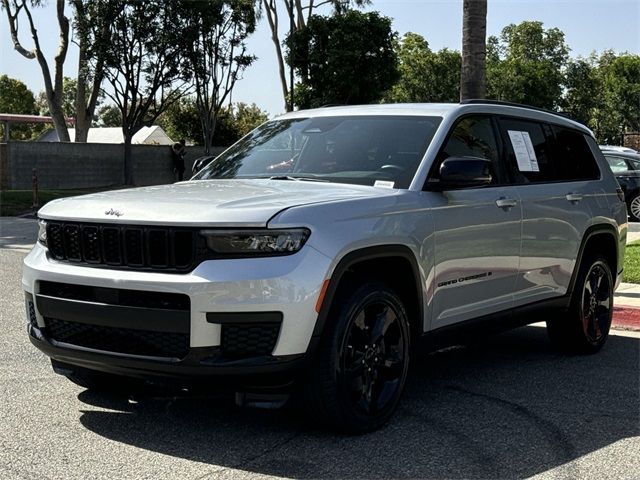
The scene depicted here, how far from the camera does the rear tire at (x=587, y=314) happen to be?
695 cm

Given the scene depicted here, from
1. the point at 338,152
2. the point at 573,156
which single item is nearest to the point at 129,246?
the point at 338,152

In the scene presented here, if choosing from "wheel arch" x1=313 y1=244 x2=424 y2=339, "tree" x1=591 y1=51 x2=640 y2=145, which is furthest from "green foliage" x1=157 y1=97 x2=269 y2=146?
"wheel arch" x1=313 y1=244 x2=424 y2=339

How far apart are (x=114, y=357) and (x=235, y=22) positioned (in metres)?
34.8

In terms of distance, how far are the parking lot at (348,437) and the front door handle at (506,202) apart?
1.25 meters

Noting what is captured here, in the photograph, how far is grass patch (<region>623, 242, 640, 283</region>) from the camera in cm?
1097

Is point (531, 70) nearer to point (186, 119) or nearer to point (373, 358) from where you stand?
point (186, 119)

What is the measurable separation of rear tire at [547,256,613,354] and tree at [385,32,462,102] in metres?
68.7

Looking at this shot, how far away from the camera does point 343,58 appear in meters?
38.3

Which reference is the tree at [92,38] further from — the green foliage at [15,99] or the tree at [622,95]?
the tree at [622,95]

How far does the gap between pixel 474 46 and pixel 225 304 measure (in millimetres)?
8219

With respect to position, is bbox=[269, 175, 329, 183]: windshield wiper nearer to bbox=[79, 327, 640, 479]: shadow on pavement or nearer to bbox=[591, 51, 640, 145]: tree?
bbox=[79, 327, 640, 479]: shadow on pavement

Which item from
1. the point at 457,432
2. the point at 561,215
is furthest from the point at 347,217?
the point at 561,215

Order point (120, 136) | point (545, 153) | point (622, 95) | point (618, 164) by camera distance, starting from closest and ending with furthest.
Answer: point (545, 153), point (618, 164), point (120, 136), point (622, 95)

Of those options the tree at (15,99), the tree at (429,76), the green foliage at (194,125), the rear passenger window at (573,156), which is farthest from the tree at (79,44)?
the tree at (15,99)
